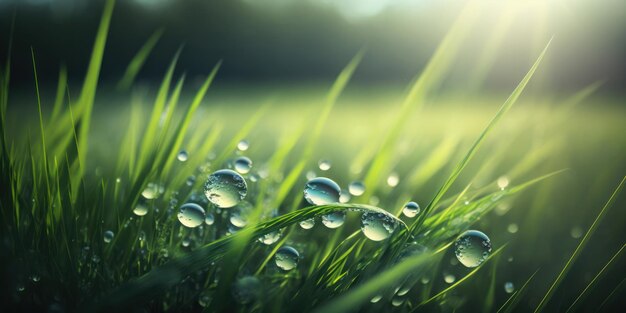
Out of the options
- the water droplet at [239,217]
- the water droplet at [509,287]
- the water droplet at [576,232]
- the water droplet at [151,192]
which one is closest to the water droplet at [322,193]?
the water droplet at [239,217]

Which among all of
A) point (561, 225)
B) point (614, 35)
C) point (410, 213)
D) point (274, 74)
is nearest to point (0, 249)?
point (410, 213)

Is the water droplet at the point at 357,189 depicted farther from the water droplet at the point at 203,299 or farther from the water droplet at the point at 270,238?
the water droplet at the point at 203,299

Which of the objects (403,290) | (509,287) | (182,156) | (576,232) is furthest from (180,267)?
(576,232)

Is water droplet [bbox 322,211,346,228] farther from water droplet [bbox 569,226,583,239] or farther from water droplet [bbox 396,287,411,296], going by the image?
water droplet [bbox 569,226,583,239]

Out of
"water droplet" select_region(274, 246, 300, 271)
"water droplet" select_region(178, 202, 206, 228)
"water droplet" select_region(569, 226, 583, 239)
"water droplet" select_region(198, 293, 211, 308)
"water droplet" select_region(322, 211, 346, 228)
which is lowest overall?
"water droplet" select_region(198, 293, 211, 308)

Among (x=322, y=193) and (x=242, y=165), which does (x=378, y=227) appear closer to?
(x=322, y=193)

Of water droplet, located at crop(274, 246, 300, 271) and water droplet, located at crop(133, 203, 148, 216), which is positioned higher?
water droplet, located at crop(274, 246, 300, 271)

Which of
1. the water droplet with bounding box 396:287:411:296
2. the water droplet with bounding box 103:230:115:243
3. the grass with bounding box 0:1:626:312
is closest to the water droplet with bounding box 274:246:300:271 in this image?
the grass with bounding box 0:1:626:312
